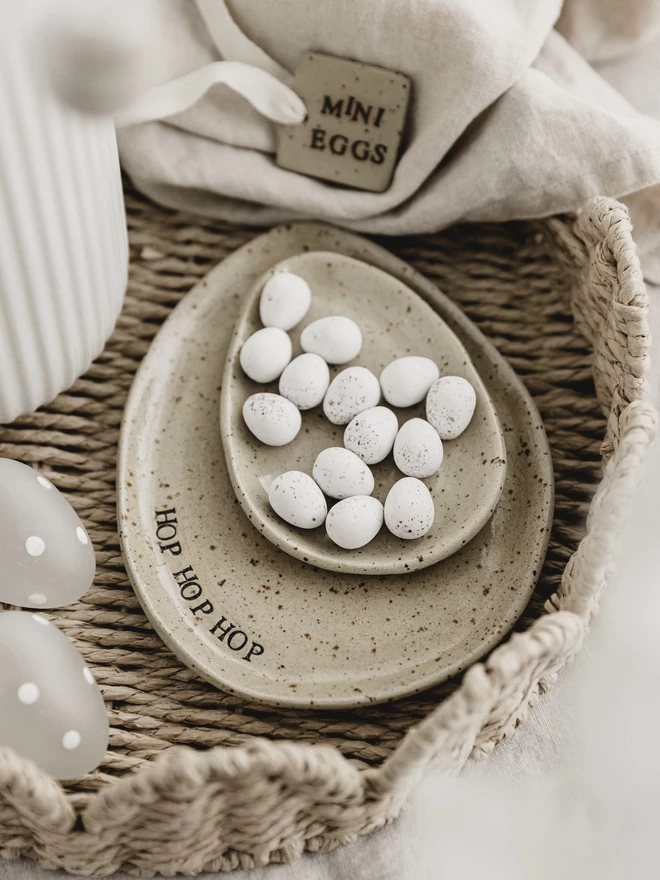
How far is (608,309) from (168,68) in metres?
0.40

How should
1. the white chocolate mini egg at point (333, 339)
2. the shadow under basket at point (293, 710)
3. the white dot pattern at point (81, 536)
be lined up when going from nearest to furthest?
1. the shadow under basket at point (293, 710)
2. the white dot pattern at point (81, 536)
3. the white chocolate mini egg at point (333, 339)

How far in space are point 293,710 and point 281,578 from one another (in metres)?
0.09

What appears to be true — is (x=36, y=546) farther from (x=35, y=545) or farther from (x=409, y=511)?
(x=409, y=511)

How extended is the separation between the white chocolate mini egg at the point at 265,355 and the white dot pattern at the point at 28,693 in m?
0.28

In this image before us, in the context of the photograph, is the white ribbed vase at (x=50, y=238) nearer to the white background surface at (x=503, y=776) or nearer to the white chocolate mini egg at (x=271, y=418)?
the white chocolate mini egg at (x=271, y=418)

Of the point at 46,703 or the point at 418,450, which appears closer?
the point at 46,703

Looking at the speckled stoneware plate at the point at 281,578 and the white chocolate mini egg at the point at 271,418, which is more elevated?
the white chocolate mini egg at the point at 271,418

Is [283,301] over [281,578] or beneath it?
over

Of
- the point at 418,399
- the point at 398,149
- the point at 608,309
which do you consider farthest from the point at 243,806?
the point at 398,149

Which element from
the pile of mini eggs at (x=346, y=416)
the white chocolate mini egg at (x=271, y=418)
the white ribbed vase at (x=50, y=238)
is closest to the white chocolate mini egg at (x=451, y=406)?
the pile of mini eggs at (x=346, y=416)

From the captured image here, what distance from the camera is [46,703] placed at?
0.46 m

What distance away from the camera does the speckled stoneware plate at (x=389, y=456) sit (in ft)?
1.89

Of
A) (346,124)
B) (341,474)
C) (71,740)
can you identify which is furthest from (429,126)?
(71,740)

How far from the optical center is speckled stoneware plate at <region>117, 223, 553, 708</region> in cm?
55
